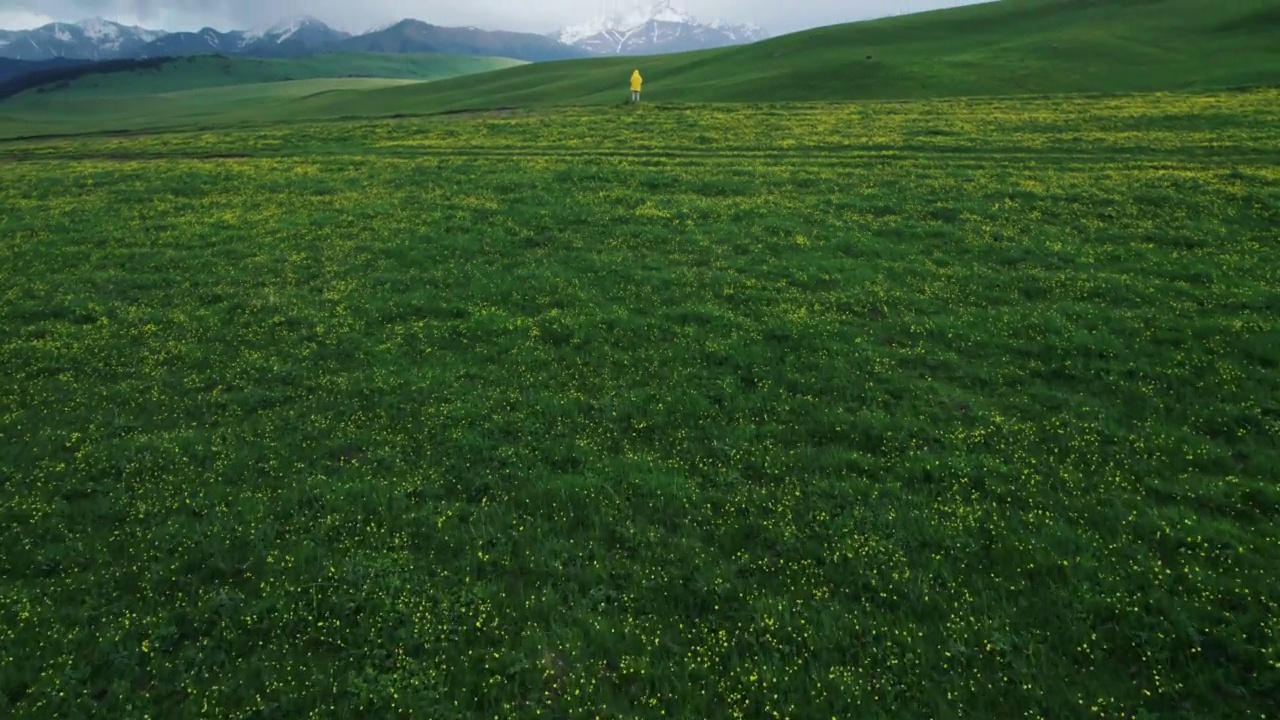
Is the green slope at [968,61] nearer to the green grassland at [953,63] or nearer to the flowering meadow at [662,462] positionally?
the green grassland at [953,63]

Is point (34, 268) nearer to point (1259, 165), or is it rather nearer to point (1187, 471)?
point (1187, 471)

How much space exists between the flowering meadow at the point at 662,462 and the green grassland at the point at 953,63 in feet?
112

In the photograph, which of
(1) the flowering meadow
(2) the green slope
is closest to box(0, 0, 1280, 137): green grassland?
(2) the green slope

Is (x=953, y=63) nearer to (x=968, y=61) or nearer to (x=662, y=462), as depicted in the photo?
(x=968, y=61)

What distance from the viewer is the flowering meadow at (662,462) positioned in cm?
991

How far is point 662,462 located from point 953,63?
65.8 metres

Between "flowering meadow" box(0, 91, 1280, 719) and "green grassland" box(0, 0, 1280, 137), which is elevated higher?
"green grassland" box(0, 0, 1280, 137)

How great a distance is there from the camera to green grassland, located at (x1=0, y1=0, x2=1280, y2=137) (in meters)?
57.4

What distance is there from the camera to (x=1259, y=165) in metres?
30.3

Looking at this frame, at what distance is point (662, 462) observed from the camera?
46.8 feet

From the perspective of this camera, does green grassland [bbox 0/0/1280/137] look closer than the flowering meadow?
No

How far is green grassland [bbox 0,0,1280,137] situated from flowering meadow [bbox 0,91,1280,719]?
3413 cm

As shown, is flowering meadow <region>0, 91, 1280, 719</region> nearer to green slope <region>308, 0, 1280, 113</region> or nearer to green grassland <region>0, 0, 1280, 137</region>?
green grassland <region>0, 0, 1280, 137</region>

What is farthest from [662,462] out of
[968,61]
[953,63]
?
[968,61]
